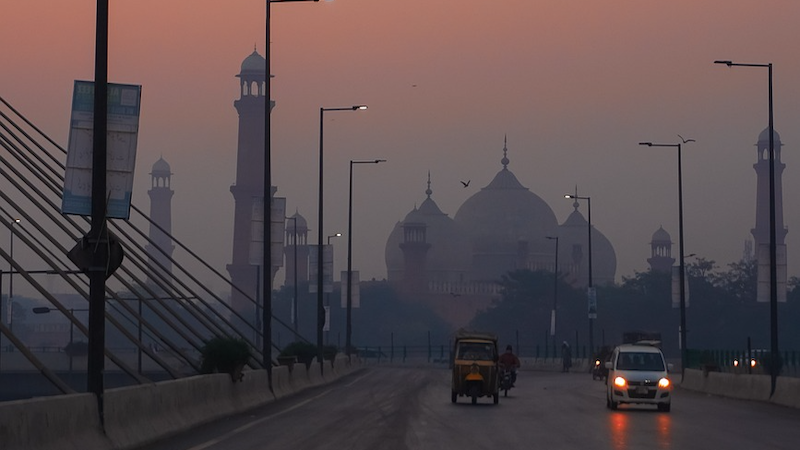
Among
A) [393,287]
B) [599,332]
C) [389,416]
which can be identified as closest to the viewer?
[389,416]

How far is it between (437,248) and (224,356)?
5997 inches

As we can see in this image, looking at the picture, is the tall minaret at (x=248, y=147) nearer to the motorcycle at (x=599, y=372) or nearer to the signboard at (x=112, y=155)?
the motorcycle at (x=599, y=372)

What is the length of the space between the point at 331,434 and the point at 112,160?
537cm

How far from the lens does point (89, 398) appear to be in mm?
18125

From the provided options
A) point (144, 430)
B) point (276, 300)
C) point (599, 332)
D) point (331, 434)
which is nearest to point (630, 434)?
point (331, 434)

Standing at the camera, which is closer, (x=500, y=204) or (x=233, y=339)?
(x=233, y=339)

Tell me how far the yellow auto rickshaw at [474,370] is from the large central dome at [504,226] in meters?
145

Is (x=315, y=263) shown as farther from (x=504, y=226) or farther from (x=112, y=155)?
(x=504, y=226)

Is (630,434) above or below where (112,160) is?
below

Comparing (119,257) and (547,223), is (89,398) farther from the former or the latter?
(547,223)

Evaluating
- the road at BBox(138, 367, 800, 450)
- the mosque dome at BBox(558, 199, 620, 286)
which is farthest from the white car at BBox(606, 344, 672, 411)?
the mosque dome at BBox(558, 199, 620, 286)

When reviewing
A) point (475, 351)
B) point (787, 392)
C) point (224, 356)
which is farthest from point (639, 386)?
point (224, 356)

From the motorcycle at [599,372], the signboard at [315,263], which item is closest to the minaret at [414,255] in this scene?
the signboard at [315,263]

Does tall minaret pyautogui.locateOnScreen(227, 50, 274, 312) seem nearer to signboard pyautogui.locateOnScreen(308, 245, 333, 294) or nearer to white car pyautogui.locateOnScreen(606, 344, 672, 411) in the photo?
signboard pyautogui.locateOnScreen(308, 245, 333, 294)
